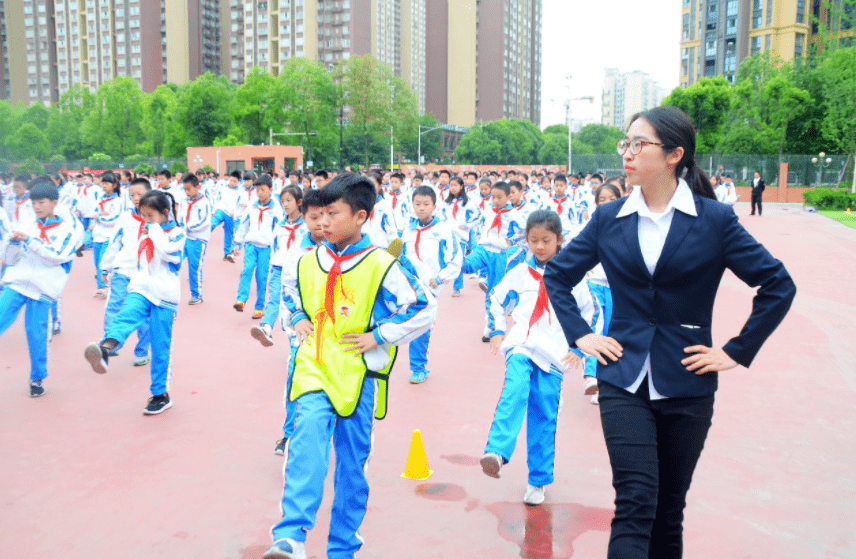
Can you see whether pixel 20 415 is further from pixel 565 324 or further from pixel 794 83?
pixel 794 83

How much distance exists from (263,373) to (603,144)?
10611 cm

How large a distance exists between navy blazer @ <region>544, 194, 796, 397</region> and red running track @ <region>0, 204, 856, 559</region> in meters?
1.53

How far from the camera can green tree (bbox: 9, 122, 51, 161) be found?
7488cm

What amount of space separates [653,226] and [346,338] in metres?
1.39

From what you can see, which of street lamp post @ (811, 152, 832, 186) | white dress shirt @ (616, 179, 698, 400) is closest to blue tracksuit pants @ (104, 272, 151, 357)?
white dress shirt @ (616, 179, 698, 400)

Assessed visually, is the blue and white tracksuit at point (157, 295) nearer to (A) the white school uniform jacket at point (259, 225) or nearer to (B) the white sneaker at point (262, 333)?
(B) the white sneaker at point (262, 333)

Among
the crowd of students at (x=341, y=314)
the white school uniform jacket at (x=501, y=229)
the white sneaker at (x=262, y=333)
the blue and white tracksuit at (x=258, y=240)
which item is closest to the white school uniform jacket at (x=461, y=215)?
the white school uniform jacket at (x=501, y=229)

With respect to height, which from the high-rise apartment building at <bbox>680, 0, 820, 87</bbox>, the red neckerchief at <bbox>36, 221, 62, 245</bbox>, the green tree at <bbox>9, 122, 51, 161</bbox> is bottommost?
the red neckerchief at <bbox>36, 221, 62, 245</bbox>

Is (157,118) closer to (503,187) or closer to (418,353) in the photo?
(503,187)

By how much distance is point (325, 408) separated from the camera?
3.38m

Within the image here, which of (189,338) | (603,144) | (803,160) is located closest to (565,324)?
(189,338)

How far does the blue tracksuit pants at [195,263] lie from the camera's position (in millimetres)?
11969

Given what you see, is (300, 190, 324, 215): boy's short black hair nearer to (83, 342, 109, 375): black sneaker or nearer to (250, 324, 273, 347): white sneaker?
(250, 324, 273, 347): white sneaker

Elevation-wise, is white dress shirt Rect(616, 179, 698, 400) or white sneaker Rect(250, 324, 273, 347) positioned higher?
white dress shirt Rect(616, 179, 698, 400)
